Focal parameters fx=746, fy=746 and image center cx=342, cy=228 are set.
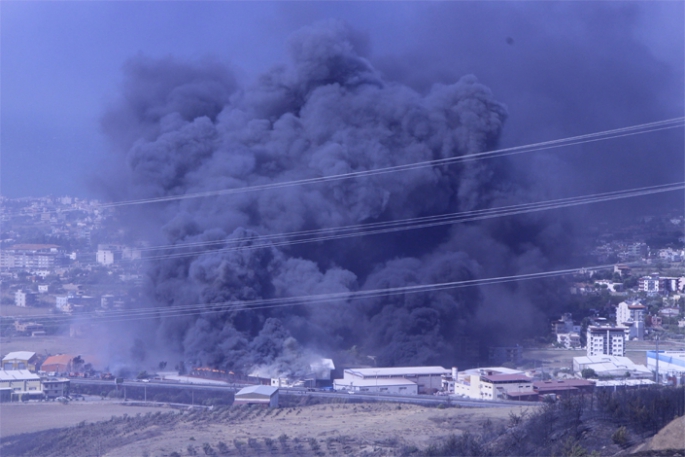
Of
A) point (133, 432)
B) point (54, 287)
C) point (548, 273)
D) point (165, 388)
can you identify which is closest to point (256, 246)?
point (54, 287)

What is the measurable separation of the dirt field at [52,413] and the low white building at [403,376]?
3.82 m

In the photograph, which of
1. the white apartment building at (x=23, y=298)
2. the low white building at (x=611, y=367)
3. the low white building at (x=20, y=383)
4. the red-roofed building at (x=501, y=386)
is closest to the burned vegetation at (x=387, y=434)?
the low white building at (x=20, y=383)

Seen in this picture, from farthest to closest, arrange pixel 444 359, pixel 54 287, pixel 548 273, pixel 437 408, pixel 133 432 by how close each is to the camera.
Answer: pixel 548 273
pixel 444 359
pixel 54 287
pixel 437 408
pixel 133 432

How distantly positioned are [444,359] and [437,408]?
567 centimetres

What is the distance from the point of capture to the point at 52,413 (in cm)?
1006

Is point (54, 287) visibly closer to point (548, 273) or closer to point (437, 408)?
point (437, 408)

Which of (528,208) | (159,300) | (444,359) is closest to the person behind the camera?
(444,359)

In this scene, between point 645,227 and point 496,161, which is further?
point 496,161

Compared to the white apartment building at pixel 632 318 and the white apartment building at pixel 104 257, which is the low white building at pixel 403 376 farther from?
the white apartment building at pixel 104 257

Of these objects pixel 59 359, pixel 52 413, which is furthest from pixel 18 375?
pixel 59 359

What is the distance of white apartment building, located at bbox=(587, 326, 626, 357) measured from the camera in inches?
560

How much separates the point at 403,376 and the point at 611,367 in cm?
363

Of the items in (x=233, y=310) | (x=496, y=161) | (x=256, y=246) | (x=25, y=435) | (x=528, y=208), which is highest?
(x=496, y=161)

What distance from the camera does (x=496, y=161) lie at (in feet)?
80.0
